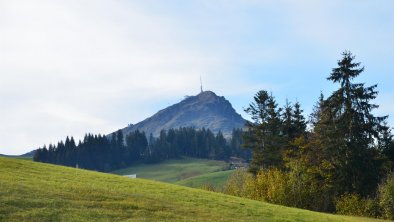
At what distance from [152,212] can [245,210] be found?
31.4 ft

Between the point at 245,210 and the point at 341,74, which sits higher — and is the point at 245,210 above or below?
below

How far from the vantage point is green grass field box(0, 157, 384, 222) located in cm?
2588

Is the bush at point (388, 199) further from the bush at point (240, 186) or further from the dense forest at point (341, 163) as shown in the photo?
the bush at point (240, 186)

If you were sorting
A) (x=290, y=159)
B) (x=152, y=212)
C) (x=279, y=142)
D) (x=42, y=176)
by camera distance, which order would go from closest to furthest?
(x=152, y=212) → (x=42, y=176) → (x=290, y=159) → (x=279, y=142)

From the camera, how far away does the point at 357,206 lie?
196 ft

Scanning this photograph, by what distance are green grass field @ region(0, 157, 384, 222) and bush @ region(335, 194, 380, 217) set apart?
901 inches

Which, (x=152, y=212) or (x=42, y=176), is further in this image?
(x=42, y=176)

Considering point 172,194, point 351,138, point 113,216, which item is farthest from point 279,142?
point 113,216

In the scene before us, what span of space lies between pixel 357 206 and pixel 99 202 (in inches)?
1579

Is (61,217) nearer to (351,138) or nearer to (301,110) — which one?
(351,138)

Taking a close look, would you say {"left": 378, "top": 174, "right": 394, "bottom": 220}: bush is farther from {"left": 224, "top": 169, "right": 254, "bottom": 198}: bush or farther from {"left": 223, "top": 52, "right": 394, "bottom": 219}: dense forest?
{"left": 224, "top": 169, "right": 254, "bottom": 198}: bush

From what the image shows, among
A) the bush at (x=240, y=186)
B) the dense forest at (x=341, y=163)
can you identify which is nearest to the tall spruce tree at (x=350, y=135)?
the dense forest at (x=341, y=163)

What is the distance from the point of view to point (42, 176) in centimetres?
3956

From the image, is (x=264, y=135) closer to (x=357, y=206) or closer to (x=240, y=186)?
(x=240, y=186)
